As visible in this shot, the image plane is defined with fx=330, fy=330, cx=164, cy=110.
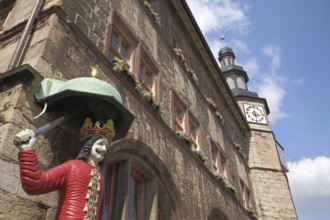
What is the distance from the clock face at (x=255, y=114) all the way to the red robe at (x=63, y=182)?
2202cm

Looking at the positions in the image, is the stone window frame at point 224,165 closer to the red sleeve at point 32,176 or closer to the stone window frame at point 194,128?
the stone window frame at point 194,128

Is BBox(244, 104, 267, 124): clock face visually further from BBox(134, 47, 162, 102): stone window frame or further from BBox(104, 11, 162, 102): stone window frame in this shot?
BBox(104, 11, 162, 102): stone window frame

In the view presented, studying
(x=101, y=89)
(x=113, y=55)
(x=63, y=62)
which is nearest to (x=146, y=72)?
(x=113, y=55)

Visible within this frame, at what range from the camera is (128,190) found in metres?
5.83

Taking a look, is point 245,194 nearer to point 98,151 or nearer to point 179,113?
point 179,113

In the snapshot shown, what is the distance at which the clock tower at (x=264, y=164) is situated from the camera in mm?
19109

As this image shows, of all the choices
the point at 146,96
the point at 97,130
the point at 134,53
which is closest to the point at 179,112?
the point at 134,53

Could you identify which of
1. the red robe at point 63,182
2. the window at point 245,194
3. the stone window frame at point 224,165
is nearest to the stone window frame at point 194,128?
the stone window frame at point 224,165

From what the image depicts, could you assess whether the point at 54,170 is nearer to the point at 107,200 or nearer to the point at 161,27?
the point at 107,200

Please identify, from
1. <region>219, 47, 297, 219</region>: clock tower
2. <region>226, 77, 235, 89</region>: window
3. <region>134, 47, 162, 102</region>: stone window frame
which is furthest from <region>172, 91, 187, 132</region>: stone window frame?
<region>226, 77, 235, 89</region>: window

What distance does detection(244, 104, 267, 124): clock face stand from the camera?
2433 cm

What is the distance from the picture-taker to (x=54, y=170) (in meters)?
3.13

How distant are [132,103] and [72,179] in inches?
145

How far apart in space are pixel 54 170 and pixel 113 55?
453 cm
